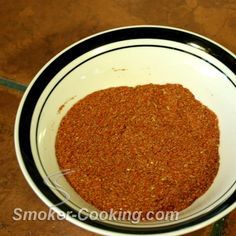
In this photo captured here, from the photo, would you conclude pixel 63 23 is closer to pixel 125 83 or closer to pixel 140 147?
pixel 125 83

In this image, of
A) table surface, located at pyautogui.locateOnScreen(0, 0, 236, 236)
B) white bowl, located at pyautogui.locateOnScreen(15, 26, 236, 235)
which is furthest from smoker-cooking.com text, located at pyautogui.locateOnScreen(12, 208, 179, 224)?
table surface, located at pyautogui.locateOnScreen(0, 0, 236, 236)

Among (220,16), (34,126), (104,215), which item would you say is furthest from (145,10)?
(104,215)

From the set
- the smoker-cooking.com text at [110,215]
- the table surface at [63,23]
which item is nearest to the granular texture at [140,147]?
the smoker-cooking.com text at [110,215]

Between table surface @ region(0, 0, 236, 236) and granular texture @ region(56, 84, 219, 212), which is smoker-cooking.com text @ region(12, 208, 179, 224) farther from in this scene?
table surface @ region(0, 0, 236, 236)

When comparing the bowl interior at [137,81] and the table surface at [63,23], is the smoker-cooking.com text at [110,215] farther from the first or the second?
the table surface at [63,23]

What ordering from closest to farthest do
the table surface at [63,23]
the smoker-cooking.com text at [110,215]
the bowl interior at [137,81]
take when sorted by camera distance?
the smoker-cooking.com text at [110,215], the bowl interior at [137,81], the table surface at [63,23]

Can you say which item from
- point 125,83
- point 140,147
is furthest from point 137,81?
point 140,147
